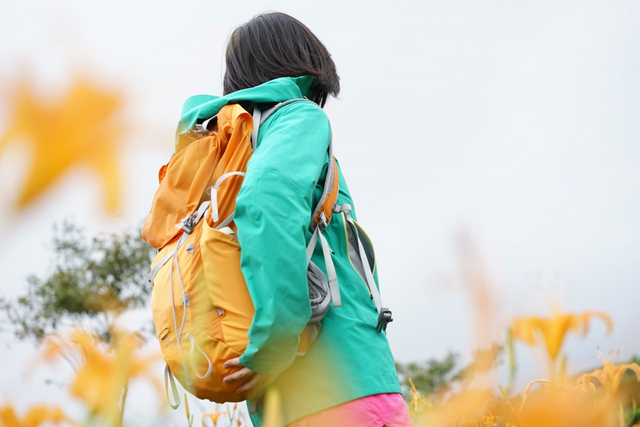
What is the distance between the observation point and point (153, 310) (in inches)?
54.9

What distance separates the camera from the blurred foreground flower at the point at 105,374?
1.56ft

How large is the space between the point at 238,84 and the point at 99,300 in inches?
47.6

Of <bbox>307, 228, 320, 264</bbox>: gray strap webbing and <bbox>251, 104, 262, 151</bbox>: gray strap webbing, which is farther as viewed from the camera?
<bbox>251, 104, 262, 151</bbox>: gray strap webbing

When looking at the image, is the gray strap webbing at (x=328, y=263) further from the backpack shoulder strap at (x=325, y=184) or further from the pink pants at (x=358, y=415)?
the pink pants at (x=358, y=415)

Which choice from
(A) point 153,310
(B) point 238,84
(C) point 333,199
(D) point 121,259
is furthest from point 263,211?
(D) point 121,259

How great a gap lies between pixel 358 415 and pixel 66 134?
41.4 inches

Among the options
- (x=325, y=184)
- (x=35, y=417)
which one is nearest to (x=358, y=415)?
(x=325, y=184)

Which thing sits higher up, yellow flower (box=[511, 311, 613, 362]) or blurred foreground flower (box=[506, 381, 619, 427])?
blurred foreground flower (box=[506, 381, 619, 427])

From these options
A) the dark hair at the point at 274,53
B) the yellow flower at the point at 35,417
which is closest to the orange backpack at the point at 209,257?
the dark hair at the point at 274,53

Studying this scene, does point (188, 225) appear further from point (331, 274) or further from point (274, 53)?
point (274, 53)

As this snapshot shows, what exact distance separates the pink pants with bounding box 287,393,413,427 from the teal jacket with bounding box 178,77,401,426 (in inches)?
0.6

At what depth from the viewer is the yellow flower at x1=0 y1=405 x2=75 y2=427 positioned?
57cm

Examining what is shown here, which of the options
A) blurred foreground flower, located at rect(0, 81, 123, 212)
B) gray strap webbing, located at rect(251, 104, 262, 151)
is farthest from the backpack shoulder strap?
blurred foreground flower, located at rect(0, 81, 123, 212)

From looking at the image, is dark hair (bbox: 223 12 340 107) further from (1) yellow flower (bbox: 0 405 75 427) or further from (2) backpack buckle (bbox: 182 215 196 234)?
(1) yellow flower (bbox: 0 405 75 427)
